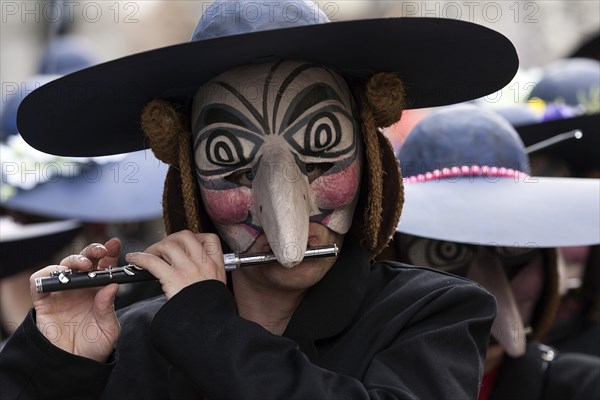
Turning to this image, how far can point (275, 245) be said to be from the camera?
227 centimetres

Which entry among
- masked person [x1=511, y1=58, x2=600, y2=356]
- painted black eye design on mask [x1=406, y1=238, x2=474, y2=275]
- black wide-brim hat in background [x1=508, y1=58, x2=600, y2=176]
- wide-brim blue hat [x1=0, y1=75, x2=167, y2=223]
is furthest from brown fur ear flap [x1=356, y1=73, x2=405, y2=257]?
wide-brim blue hat [x1=0, y1=75, x2=167, y2=223]

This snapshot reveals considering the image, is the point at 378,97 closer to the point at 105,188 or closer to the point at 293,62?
the point at 293,62

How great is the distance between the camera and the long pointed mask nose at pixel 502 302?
3.34 m

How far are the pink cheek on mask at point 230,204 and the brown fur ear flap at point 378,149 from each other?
29cm

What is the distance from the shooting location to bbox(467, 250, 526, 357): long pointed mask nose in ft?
11.0

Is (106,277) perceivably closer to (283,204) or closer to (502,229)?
(283,204)

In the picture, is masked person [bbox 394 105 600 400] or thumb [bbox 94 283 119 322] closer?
thumb [bbox 94 283 119 322]

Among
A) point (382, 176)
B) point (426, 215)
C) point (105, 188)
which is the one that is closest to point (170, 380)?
point (382, 176)

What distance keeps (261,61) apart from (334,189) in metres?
0.31

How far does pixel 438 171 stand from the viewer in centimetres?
356

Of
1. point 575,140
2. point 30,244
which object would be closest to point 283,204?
point 30,244

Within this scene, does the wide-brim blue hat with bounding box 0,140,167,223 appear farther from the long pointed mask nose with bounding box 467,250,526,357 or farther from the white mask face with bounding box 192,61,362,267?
the white mask face with bounding box 192,61,362,267

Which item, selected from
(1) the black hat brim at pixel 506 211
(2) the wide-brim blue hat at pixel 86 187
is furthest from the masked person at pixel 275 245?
(2) the wide-brim blue hat at pixel 86 187

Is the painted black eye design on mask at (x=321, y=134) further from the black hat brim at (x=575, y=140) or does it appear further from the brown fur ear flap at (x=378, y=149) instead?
the black hat brim at (x=575, y=140)
